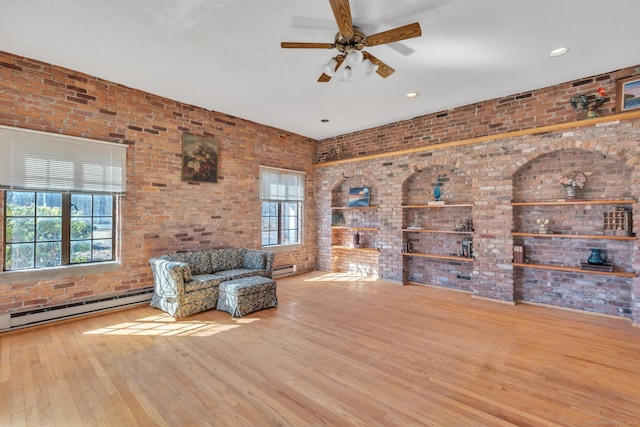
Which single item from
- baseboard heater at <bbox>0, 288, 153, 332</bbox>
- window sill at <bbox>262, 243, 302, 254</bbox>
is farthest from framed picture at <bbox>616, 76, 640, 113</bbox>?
baseboard heater at <bbox>0, 288, 153, 332</bbox>

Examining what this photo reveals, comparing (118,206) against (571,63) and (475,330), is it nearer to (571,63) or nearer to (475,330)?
(475,330)

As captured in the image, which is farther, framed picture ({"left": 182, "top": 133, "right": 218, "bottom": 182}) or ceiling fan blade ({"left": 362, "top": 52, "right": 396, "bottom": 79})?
framed picture ({"left": 182, "top": 133, "right": 218, "bottom": 182})

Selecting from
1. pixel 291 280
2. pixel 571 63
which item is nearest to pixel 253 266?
pixel 291 280

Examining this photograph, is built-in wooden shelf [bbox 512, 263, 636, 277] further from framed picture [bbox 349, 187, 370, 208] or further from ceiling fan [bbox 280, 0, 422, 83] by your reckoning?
ceiling fan [bbox 280, 0, 422, 83]

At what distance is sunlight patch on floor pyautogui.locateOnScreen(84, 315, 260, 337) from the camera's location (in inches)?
138

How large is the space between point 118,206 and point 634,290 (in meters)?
6.96

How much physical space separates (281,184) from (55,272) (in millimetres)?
4000

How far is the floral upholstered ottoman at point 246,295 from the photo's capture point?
13.3 ft

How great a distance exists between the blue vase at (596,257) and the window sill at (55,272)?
659 centimetres

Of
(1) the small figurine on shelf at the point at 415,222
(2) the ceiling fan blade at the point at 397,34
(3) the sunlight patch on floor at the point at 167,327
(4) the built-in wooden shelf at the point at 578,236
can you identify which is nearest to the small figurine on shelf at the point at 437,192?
(1) the small figurine on shelf at the point at 415,222

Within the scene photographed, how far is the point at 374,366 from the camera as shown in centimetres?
275

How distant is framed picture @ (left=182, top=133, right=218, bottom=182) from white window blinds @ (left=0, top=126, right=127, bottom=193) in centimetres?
90

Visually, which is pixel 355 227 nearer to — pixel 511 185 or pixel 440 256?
pixel 440 256

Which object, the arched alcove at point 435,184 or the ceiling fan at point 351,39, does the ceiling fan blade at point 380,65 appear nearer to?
the ceiling fan at point 351,39
